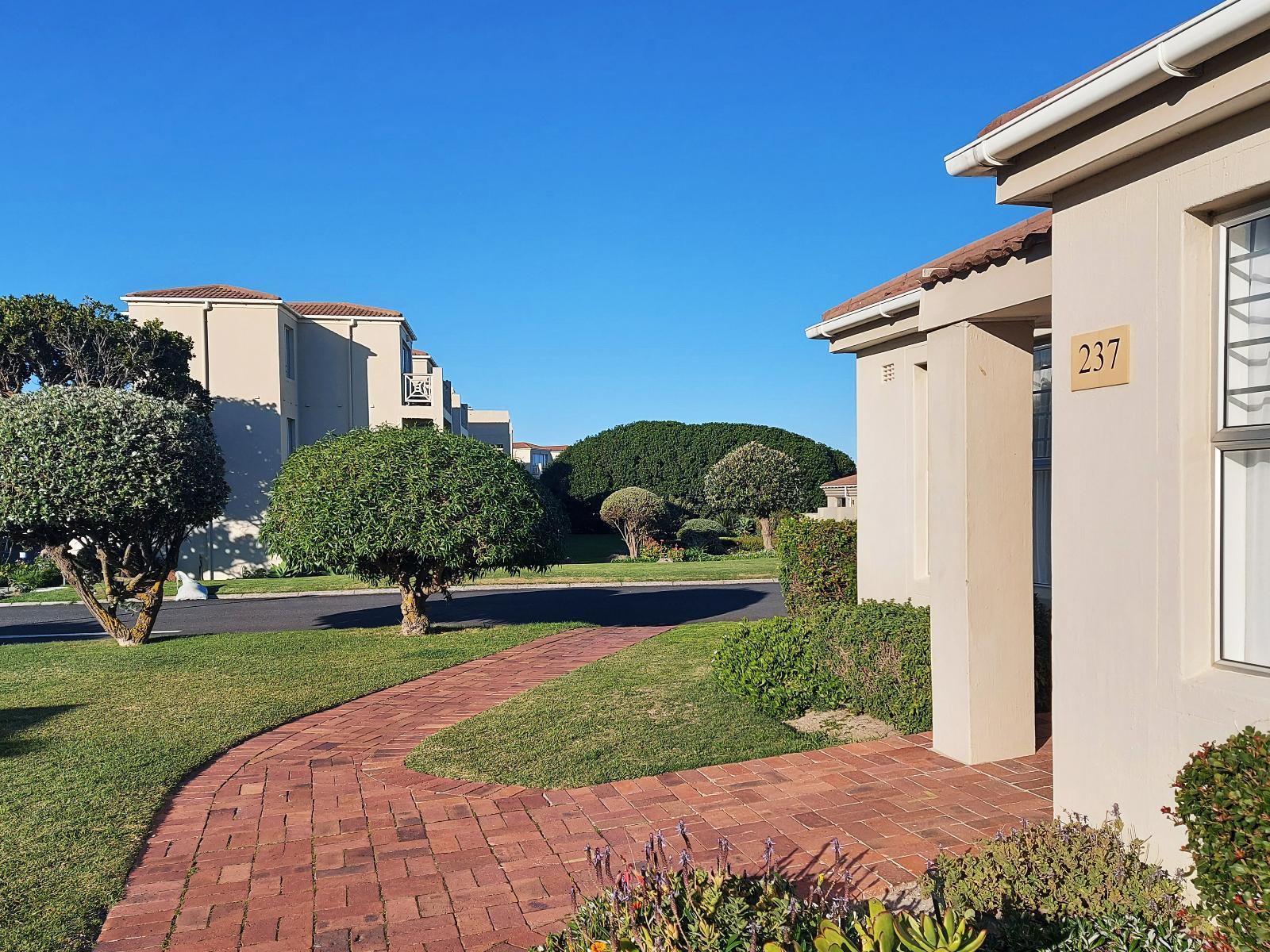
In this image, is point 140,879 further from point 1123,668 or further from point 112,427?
point 112,427

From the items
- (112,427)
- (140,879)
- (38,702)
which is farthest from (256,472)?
(140,879)

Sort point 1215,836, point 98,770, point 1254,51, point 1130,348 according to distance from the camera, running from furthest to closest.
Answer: point 98,770
point 1130,348
point 1254,51
point 1215,836

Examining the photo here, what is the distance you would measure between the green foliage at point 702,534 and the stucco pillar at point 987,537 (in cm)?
3051

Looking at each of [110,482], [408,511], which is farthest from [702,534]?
[110,482]

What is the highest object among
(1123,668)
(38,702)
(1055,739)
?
(1123,668)

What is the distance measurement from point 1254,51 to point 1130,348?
116 centimetres

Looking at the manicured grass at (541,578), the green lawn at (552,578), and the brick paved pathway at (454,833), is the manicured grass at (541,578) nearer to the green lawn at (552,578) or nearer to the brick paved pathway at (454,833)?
the green lawn at (552,578)

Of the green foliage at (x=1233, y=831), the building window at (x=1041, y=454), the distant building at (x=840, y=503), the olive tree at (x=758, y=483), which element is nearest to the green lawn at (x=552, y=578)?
the olive tree at (x=758, y=483)

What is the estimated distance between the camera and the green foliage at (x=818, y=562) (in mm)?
9297

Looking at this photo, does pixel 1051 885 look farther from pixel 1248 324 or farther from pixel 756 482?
pixel 756 482

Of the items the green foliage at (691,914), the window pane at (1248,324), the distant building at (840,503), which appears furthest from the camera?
the distant building at (840,503)

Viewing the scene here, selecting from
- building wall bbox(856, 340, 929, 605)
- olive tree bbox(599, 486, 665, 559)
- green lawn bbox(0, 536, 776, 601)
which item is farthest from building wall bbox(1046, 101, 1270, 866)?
olive tree bbox(599, 486, 665, 559)

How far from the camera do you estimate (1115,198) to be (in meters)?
3.91

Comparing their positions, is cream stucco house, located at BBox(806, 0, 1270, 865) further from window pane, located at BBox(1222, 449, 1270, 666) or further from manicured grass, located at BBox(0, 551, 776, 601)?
manicured grass, located at BBox(0, 551, 776, 601)
